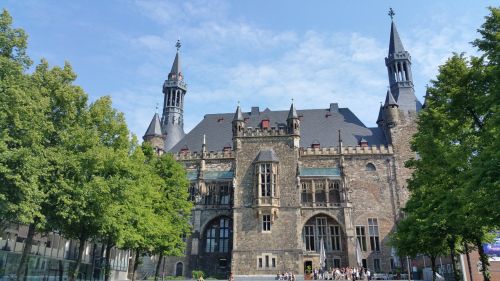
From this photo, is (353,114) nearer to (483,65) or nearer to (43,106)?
(483,65)

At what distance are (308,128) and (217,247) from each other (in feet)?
59.5

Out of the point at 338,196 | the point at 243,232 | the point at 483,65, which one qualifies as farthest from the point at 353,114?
the point at 483,65

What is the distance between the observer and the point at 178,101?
187 ft

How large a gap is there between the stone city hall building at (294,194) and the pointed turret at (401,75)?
0.82 metres

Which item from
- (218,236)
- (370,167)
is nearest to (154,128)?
(218,236)

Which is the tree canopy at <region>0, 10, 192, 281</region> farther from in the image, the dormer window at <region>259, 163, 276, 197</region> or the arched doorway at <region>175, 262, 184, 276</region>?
the arched doorway at <region>175, 262, 184, 276</region>

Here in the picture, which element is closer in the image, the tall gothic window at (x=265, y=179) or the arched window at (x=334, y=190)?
the tall gothic window at (x=265, y=179)

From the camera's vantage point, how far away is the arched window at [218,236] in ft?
137

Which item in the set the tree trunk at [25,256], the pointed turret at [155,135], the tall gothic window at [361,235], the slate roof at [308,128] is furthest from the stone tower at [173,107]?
the tree trunk at [25,256]

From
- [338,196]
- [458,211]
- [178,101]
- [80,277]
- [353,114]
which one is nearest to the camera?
[458,211]

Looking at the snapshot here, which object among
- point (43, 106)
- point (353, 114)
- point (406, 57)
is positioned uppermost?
point (406, 57)

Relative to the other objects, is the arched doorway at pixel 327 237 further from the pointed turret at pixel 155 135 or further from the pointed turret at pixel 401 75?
the pointed turret at pixel 155 135

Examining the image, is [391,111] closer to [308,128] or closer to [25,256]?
[308,128]

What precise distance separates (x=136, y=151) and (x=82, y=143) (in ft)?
15.7
